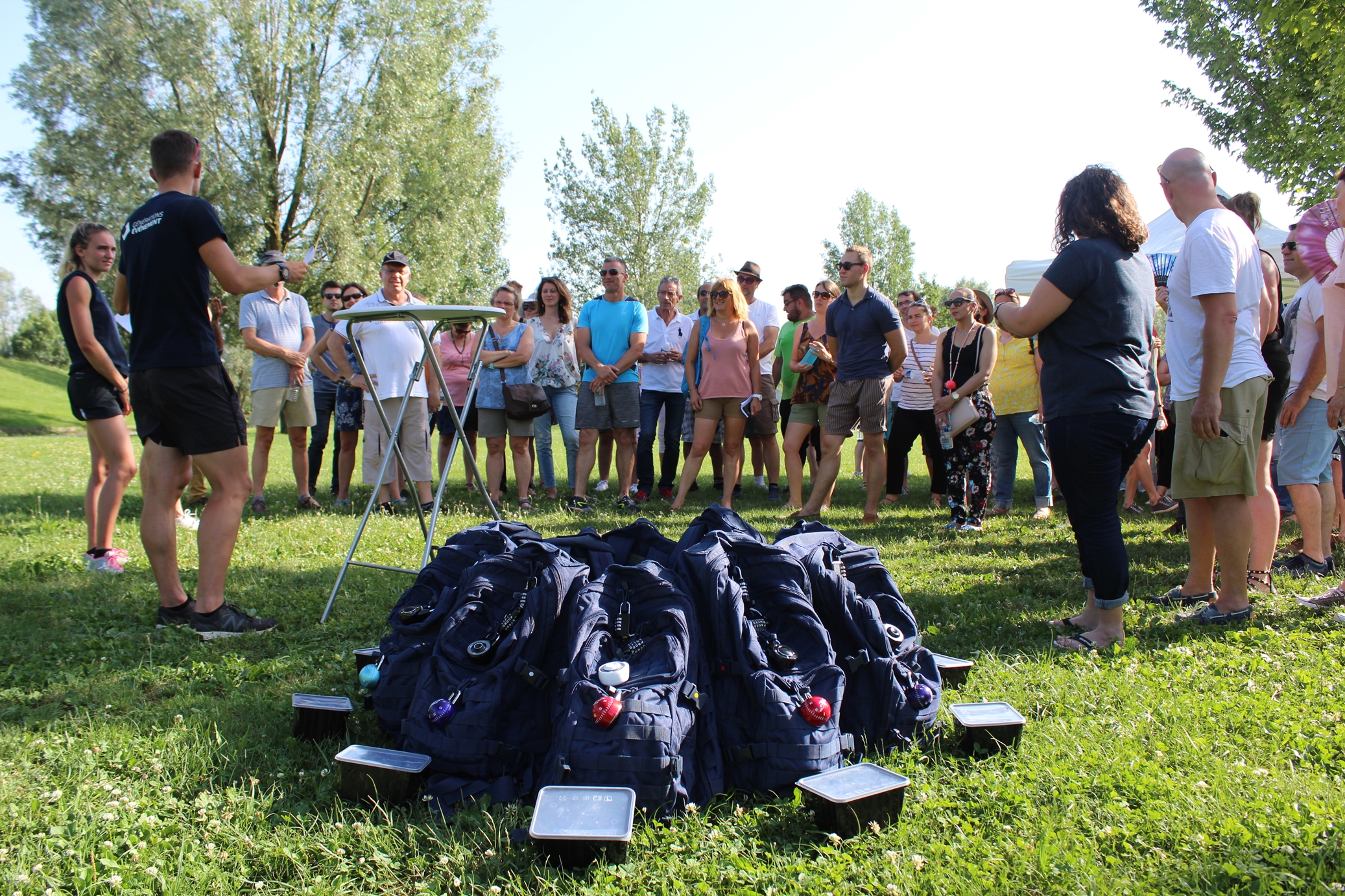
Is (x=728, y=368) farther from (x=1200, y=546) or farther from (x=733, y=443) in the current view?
(x=1200, y=546)

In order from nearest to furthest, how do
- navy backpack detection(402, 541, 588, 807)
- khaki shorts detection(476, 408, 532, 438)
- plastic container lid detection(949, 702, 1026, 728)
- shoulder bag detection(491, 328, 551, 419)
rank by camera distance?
navy backpack detection(402, 541, 588, 807) < plastic container lid detection(949, 702, 1026, 728) < shoulder bag detection(491, 328, 551, 419) < khaki shorts detection(476, 408, 532, 438)

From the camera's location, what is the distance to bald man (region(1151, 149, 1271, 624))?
3990 millimetres

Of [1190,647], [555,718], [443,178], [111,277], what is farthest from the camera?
[443,178]

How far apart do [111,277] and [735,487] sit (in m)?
19.5

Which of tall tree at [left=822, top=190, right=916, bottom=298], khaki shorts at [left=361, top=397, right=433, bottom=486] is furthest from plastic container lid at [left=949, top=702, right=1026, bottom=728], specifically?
tall tree at [left=822, top=190, right=916, bottom=298]

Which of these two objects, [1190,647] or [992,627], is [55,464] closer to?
[992,627]

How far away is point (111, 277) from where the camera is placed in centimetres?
2112

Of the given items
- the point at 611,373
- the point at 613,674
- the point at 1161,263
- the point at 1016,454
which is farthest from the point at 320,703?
the point at 1161,263

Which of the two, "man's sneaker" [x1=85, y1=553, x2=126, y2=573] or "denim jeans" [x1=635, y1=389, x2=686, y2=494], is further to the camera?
"denim jeans" [x1=635, y1=389, x2=686, y2=494]

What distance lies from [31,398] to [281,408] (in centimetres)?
3775

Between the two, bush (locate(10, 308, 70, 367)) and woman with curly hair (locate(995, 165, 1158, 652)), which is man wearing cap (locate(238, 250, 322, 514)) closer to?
woman with curly hair (locate(995, 165, 1158, 652))

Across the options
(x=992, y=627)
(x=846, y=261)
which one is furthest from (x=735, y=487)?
(x=992, y=627)

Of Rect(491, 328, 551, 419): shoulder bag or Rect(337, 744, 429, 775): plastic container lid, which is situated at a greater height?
Rect(491, 328, 551, 419): shoulder bag

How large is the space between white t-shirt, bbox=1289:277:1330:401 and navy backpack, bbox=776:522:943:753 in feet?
12.2
